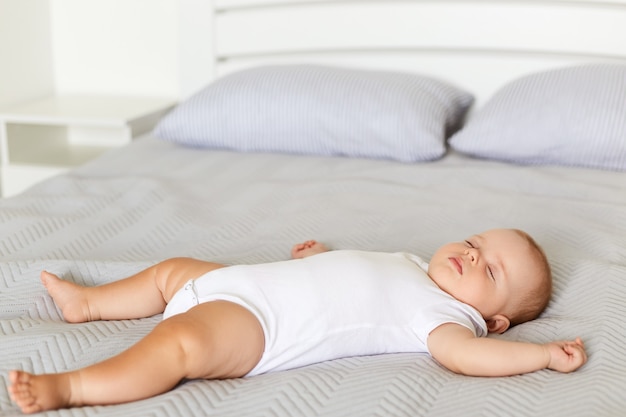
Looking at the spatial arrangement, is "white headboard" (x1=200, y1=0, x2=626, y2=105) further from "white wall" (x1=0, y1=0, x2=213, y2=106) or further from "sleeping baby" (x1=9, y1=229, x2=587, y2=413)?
"sleeping baby" (x1=9, y1=229, x2=587, y2=413)

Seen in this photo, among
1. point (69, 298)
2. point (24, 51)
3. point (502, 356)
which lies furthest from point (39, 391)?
point (24, 51)

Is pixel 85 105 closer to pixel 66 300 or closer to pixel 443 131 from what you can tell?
pixel 443 131

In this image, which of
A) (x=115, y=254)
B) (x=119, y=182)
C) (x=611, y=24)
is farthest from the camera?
(x=611, y=24)

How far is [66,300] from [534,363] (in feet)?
2.27

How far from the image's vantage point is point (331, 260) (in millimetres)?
1223

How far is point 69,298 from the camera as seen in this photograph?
4.14 feet

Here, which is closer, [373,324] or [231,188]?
[373,324]

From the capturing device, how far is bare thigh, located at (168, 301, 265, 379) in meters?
1.04

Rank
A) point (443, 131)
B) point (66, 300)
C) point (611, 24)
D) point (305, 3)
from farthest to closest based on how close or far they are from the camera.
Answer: point (305, 3) → point (611, 24) → point (443, 131) → point (66, 300)

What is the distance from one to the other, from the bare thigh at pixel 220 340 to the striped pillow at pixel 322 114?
1.12m

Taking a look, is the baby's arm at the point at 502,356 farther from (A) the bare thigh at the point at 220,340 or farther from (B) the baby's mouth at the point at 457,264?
(A) the bare thigh at the point at 220,340

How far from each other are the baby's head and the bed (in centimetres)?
3

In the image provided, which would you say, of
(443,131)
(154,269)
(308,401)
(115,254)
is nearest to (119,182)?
(115,254)

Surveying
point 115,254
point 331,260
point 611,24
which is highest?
point 611,24
